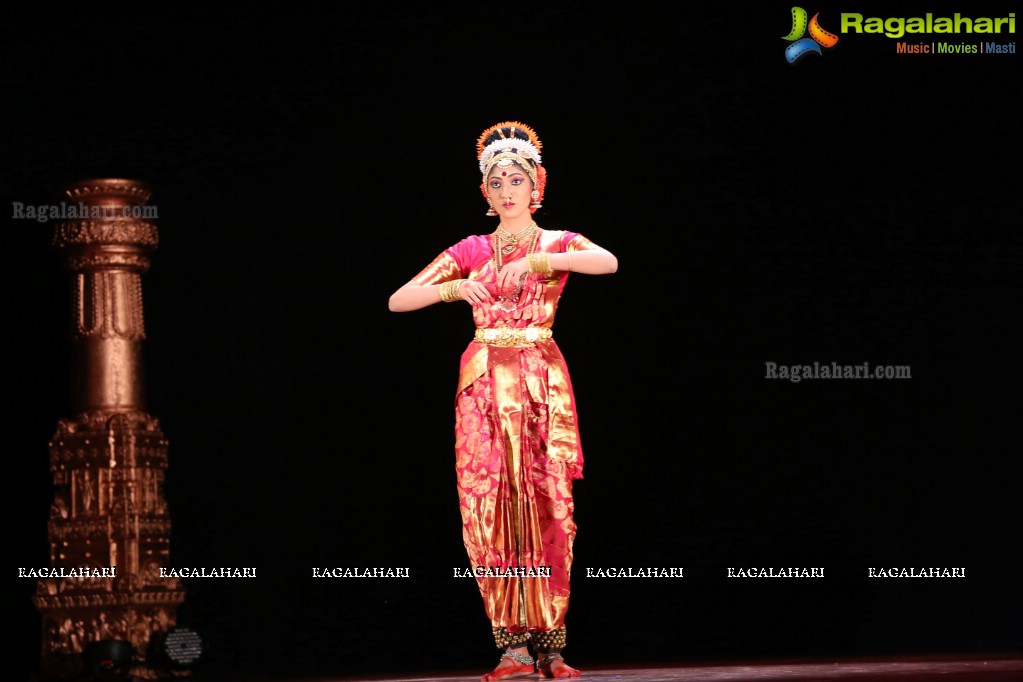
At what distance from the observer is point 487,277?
5398 mm

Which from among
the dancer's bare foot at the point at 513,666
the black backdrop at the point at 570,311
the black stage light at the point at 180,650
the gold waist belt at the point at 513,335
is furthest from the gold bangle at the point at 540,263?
the black stage light at the point at 180,650

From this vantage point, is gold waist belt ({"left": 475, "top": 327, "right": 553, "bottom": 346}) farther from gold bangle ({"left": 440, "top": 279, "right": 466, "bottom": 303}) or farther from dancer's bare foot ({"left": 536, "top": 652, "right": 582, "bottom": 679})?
dancer's bare foot ({"left": 536, "top": 652, "right": 582, "bottom": 679})

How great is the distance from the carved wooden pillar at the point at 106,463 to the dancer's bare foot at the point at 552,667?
6.13 ft

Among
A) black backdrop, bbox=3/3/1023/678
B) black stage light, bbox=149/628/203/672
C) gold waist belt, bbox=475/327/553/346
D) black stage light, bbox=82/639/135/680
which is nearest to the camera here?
gold waist belt, bbox=475/327/553/346

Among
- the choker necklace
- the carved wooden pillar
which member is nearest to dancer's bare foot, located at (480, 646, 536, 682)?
the choker necklace

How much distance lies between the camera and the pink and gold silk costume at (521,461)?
17.4 feet

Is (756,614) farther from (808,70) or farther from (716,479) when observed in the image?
(808,70)

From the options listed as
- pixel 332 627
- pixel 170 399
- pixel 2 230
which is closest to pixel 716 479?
pixel 332 627

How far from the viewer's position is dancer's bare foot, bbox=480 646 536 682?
17.1 feet

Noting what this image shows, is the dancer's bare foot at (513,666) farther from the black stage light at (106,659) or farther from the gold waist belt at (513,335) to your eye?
the black stage light at (106,659)

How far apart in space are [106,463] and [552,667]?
7.20 ft

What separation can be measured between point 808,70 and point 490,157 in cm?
200

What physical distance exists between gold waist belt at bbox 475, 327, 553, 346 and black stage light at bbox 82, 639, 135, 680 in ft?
5.57

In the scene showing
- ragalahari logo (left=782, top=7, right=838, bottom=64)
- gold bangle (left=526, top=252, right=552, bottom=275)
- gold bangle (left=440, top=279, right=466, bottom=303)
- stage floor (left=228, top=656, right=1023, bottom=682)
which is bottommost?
stage floor (left=228, top=656, right=1023, bottom=682)
